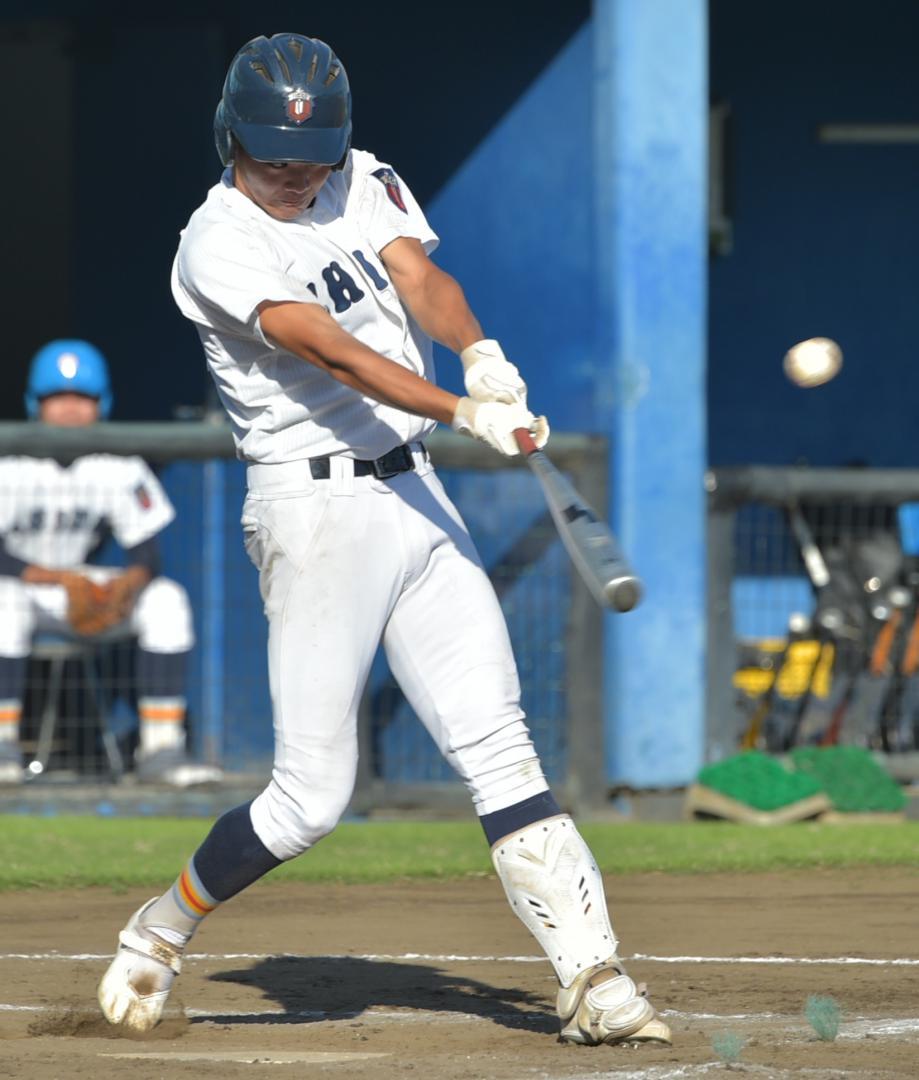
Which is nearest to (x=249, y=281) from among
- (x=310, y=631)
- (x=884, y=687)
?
(x=310, y=631)

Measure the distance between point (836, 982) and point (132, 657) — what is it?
4.60 metres

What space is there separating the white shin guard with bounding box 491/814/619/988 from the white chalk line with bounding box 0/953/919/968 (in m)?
1.21

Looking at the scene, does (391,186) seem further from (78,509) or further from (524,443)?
(78,509)

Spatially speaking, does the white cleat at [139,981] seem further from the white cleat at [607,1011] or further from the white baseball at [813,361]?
the white baseball at [813,361]

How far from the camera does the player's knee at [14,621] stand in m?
8.66

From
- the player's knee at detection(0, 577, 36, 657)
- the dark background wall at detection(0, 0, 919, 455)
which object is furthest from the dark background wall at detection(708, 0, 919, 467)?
the player's knee at detection(0, 577, 36, 657)

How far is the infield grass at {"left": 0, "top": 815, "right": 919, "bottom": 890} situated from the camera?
23.0 ft

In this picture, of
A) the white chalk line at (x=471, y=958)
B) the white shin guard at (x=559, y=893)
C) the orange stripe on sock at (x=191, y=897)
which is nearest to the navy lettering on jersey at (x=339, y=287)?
the white shin guard at (x=559, y=893)

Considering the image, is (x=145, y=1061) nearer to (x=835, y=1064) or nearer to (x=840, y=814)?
(x=835, y=1064)

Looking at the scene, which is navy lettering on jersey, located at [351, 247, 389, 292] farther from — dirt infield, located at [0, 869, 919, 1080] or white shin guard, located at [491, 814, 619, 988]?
dirt infield, located at [0, 869, 919, 1080]

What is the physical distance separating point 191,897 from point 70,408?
16.0 ft

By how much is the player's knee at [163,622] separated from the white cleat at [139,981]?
418 cm

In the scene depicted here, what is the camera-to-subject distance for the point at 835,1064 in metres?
3.97

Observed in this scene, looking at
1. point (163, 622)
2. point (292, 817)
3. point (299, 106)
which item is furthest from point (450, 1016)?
point (163, 622)
